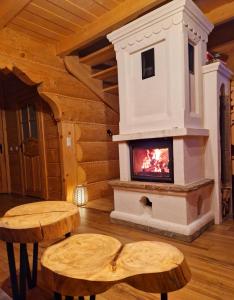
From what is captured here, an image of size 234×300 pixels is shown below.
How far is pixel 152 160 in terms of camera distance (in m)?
2.41

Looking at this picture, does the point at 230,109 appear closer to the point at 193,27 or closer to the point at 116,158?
the point at 193,27

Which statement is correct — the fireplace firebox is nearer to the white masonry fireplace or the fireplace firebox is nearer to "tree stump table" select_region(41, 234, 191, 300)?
the white masonry fireplace

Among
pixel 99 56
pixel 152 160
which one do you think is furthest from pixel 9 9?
pixel 152 160

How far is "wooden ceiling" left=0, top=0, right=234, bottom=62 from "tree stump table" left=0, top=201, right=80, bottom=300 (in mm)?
2013

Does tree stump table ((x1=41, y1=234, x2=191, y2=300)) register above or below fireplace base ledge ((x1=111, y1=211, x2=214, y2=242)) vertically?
above

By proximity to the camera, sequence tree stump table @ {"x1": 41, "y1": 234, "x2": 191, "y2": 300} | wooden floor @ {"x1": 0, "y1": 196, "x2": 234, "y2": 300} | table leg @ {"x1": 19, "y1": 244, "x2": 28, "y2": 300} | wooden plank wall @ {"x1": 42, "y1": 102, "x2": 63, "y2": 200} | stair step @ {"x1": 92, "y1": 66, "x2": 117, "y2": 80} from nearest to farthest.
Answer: tree stump table @ {"x1": 41, "y1": 234, "x2": 191, "y2": 300} → table leg @ {"x1": 19, "y1": 244, "x2": 28, "y2": 300} → wooden floor @ {"x1": 0, "y1": 196, "x2": 234, "y2": 300} → stair step @ {"x1": 92, "y1": 66, "x2": 117, "y2": 80} → wooden plank wall @ {"x1": 42, "y1": 102, "x2": 63, "y2": 200}

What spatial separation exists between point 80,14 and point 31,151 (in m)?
2.56

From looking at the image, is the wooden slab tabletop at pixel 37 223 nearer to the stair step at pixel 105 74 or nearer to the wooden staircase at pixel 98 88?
the wooden staircase at pixel 98 88

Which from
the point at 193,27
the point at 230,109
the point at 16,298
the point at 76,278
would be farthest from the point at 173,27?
the point at 16,298

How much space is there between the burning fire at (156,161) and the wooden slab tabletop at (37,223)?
1247 millimetres

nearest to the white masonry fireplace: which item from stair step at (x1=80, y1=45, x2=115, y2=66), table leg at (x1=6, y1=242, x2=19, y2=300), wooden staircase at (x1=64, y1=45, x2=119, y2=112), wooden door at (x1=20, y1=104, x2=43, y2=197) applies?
stair step at (x1=80, y1=45, x2=115, y2=66)

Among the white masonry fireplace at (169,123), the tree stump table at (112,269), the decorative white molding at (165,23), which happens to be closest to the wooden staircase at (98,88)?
the decorative white molding at (165,23)

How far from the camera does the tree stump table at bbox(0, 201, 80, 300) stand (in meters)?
1.06

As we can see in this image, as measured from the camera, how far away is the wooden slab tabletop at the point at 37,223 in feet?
3.46
